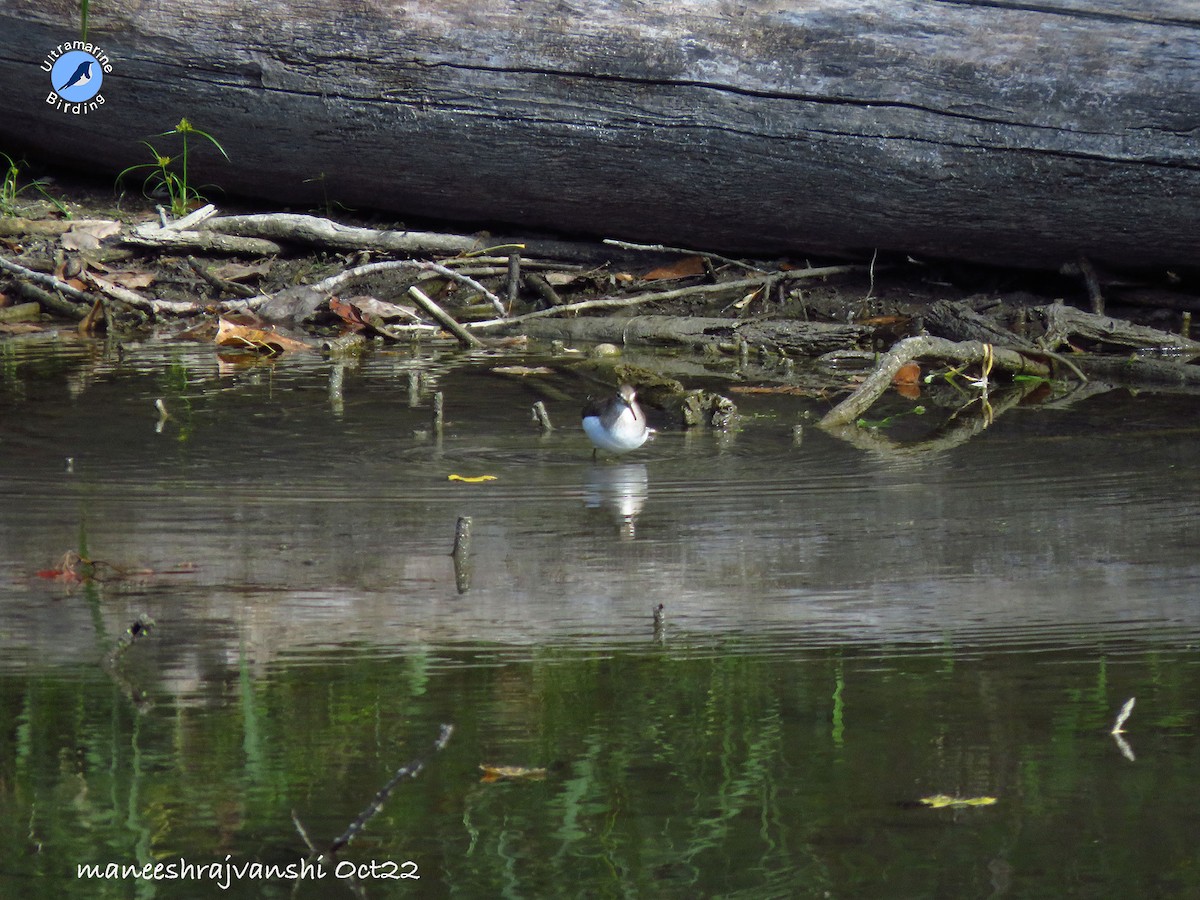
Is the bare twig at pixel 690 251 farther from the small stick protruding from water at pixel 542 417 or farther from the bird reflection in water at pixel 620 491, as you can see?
the bird reflection in water at pixel 620 491

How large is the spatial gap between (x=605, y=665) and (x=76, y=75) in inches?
247

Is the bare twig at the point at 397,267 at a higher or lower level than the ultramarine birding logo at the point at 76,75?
lower

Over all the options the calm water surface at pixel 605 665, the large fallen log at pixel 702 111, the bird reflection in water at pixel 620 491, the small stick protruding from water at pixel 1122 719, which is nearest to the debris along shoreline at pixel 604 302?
the large fallen log at pixel 702 111

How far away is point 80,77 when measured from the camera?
8125 millimetres

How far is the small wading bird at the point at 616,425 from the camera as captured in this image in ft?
16.1

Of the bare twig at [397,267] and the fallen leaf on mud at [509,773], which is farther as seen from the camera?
the bare twig at [397,267]

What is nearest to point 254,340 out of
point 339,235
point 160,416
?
point 339,235

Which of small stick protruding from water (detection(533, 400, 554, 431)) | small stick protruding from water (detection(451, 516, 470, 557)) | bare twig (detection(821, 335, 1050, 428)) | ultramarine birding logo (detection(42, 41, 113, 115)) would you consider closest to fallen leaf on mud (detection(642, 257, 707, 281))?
bare twig (detection(821, 335, 1050, 428))

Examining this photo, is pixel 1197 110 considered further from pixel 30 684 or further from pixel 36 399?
pixel 30 684

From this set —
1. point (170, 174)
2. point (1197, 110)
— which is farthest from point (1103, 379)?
point (170, 174)

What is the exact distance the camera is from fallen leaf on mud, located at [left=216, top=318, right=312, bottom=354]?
278 inches

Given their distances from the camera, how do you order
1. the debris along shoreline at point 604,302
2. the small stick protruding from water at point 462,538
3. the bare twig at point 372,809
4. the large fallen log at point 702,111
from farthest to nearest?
the large fallen log at point 702,111 < the debris along shoreline at point 604,302 < the small stick protruding from water at point 462,538 < the bare twig at point 372,809

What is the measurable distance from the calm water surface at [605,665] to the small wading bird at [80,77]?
356 centimetres

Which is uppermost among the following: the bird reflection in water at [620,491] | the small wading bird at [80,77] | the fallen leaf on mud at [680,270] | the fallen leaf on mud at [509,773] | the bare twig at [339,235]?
the small wading bird at [80,77]
